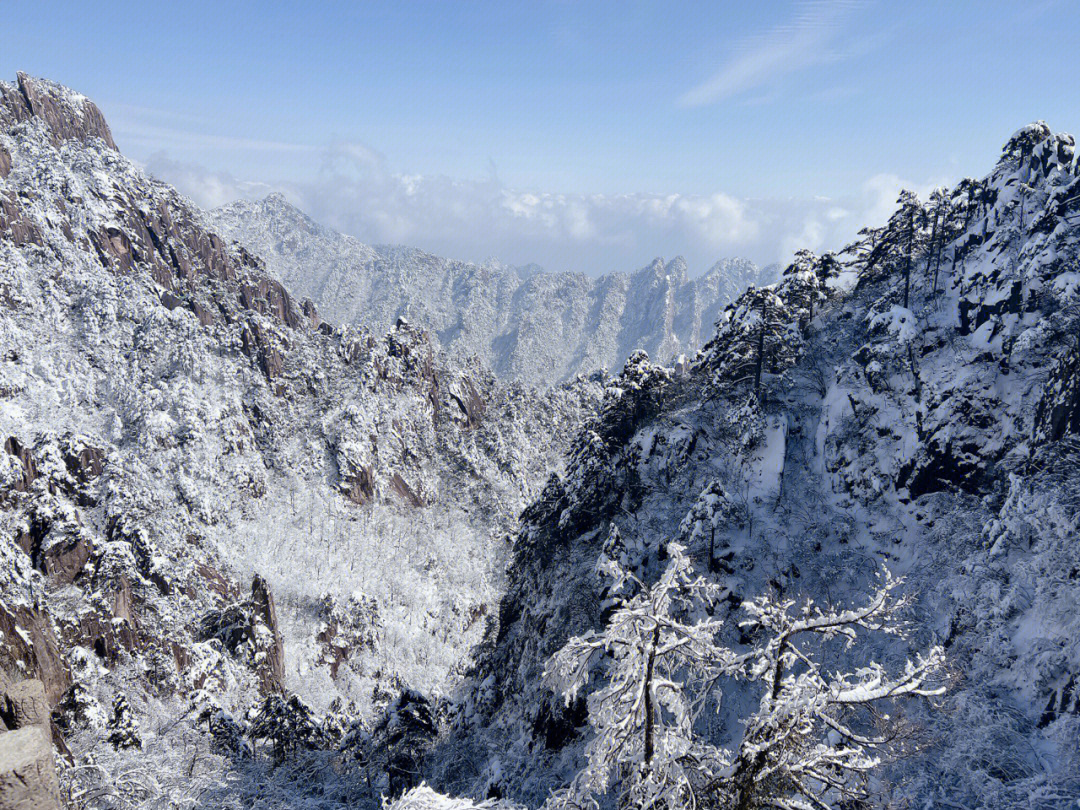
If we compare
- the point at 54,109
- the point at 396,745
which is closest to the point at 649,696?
the point at 396,745

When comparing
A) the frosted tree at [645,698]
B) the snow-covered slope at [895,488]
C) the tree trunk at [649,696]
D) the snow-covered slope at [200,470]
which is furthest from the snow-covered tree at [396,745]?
the tree trunk at [649,696]

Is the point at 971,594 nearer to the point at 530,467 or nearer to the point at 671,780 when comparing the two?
the point at 671,780

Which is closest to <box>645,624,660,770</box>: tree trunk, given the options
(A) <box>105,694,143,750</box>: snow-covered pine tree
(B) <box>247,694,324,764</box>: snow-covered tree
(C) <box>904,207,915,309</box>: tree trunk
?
(B) <box>247,694,324,764</box>: snow-covered tree

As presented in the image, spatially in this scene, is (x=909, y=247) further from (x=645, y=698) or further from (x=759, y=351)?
(x=645, y=698)

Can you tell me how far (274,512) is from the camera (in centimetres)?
10581

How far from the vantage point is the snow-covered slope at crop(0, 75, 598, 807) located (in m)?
49.4

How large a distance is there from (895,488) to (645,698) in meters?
30.6

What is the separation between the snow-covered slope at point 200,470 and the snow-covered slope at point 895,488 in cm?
2523

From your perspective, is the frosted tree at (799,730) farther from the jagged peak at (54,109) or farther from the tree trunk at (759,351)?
the jagged peak at (54,109)

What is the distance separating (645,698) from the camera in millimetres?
7625

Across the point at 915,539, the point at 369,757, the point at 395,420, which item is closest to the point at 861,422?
the point at 915,539

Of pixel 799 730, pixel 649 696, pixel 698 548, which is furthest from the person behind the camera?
pixel 698 548

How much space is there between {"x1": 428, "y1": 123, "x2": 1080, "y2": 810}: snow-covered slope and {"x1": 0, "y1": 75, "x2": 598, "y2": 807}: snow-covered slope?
25.2 metres

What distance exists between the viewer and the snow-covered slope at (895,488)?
19.7 metres
